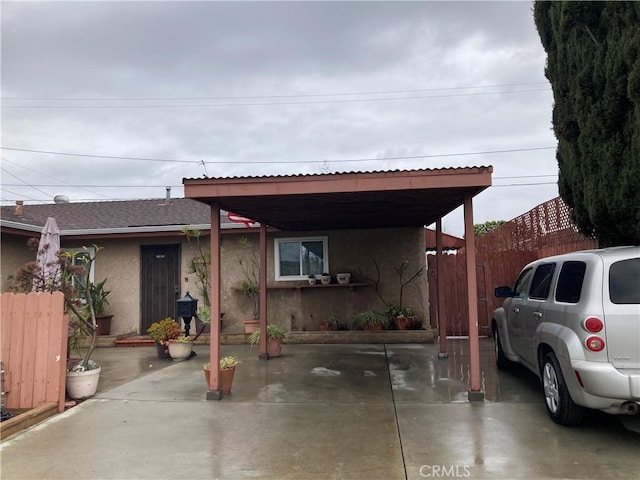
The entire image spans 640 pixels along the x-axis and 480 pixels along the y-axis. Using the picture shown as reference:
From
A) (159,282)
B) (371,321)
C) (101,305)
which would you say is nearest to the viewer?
(371,321)

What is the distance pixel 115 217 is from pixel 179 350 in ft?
19.7

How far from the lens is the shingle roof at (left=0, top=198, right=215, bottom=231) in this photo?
1132cm

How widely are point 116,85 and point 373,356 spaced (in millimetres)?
10230

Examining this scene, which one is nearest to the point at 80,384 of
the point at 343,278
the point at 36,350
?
the point at 36,350

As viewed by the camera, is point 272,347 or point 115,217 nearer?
point 272,347

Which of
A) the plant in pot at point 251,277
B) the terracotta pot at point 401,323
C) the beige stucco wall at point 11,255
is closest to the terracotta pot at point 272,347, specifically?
the plant in pot at point 251,277

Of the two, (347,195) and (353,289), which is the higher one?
(347,195)

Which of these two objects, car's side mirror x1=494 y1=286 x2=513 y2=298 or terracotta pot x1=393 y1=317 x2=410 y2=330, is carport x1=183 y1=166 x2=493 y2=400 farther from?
terracotta pot x1=393 y1=317 x2=410 y2=330

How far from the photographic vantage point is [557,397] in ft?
14.3

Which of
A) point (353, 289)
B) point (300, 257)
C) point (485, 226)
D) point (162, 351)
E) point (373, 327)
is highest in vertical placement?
point (485, 226)

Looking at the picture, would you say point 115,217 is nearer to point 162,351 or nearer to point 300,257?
point 162,351

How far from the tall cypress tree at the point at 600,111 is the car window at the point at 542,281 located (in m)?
1.22

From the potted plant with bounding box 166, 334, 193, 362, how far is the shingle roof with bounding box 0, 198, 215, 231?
3.14 meters

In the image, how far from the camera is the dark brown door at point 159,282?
430 inches
